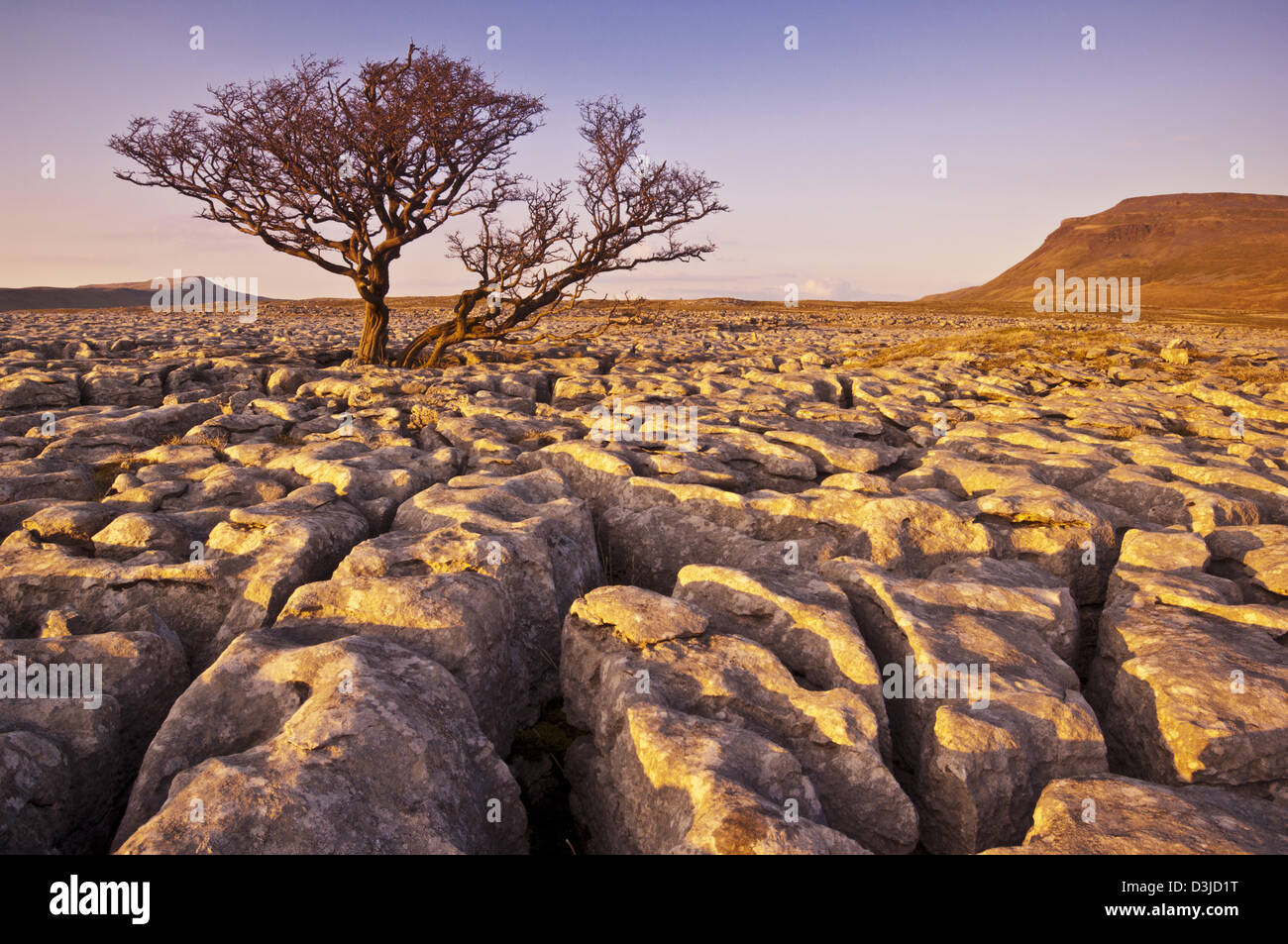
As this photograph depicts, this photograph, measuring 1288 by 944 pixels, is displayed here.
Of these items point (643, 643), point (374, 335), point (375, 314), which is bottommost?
point (643, 643)

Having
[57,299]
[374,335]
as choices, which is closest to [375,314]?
[374,335]

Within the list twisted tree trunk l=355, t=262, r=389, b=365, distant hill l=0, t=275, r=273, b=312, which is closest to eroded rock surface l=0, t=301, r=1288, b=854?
twisted tree trunk l=355, t=262, r=389, b=365

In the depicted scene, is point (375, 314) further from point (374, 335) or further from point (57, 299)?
point (57, 299)

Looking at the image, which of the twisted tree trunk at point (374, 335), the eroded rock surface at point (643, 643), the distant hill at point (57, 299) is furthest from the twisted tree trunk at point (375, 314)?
the distant hill at point (57, 299)

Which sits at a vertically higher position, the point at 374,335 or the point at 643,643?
the point at 374,335

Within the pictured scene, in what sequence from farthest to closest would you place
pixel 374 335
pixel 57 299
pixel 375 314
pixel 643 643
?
pixel 57 299 < pixel 374 335 < pixel 375 314 < pixel 643 643

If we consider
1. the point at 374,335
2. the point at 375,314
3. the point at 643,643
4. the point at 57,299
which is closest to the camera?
the point at 643,643

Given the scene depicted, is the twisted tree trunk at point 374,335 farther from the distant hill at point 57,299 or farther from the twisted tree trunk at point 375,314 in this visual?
the distant hill at point 57,299

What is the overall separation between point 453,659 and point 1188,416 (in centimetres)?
1760

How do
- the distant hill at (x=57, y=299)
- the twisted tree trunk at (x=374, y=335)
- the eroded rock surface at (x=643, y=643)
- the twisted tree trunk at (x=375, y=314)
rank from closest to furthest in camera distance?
1. the eroded rock surface at (x=643, y=643)
2. the twisted tree trunk at (x=375, y=314)
3. the twisted tree trunk at (x=374, y=335)
4. the distant hill at (x=57, y=299)

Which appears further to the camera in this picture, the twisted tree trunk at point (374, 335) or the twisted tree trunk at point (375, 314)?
the twisted tree trunk at point (374, 335)

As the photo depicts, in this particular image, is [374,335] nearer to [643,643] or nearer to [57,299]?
[643,643]

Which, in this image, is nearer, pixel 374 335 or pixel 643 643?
pixel 643 643
